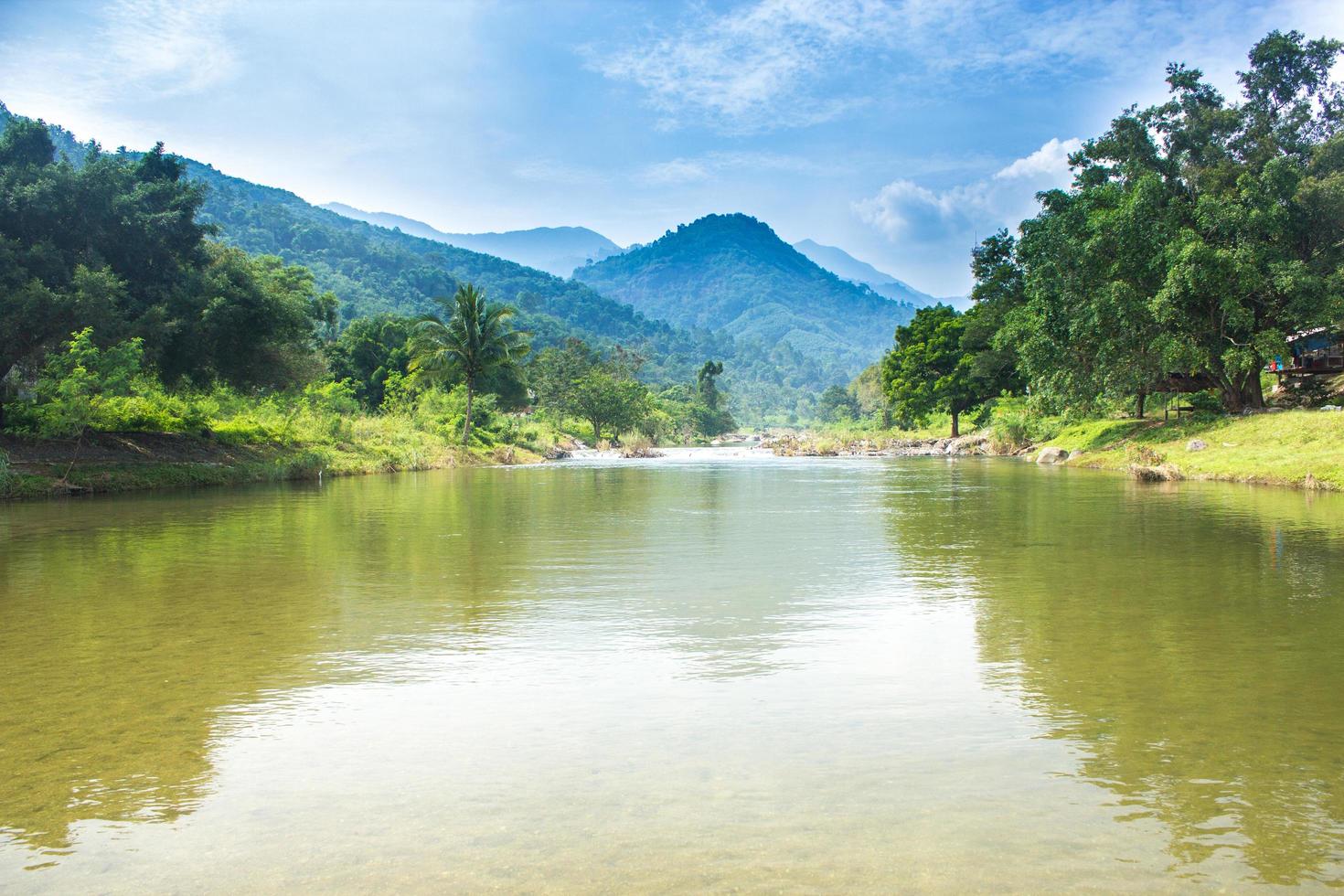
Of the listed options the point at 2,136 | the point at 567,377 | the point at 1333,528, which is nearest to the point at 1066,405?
the point at 1333,528

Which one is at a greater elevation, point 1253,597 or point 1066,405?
point 1066,405

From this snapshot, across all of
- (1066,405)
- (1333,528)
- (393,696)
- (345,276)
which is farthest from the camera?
(345,276)

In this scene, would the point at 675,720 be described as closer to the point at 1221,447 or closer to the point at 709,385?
the point at 1221,447

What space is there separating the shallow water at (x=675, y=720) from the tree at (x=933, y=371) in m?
45.1

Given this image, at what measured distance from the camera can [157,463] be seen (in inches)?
1036

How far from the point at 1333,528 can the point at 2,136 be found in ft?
119

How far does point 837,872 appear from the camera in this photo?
3523mm

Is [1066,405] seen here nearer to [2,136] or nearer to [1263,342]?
[1263,342]

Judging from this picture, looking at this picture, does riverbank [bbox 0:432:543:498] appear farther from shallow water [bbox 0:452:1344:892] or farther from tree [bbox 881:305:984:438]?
tree [bbox 881:305:984:438]

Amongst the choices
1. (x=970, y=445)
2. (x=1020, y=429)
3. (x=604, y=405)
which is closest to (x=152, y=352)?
(x=1020, y=429)

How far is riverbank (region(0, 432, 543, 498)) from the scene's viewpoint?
75.6 feet

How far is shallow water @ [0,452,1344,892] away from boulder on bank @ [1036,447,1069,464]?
26447 mm

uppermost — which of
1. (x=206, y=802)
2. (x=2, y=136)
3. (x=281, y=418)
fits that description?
(x=2, y=136)

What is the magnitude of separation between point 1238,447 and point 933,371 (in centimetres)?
3150
